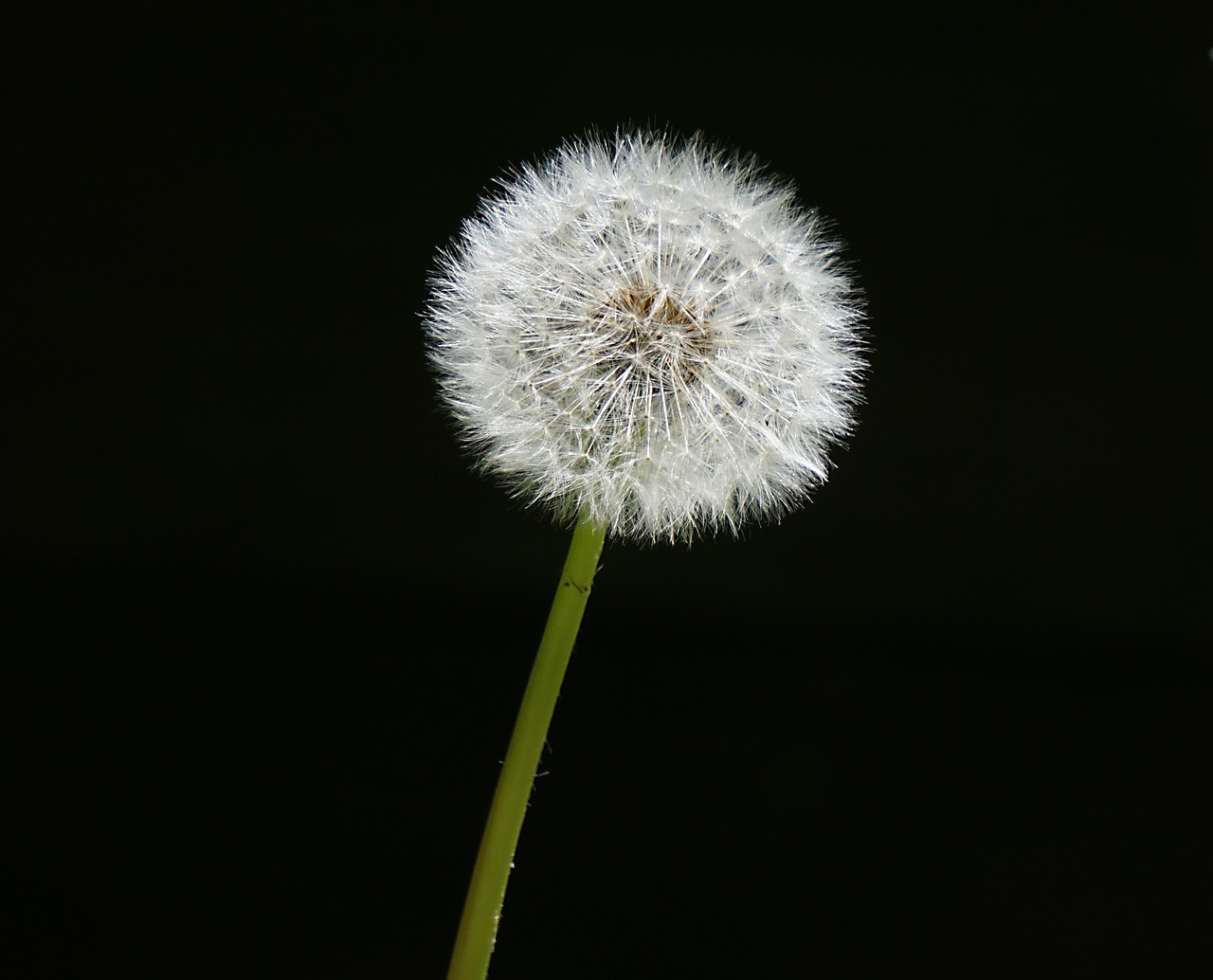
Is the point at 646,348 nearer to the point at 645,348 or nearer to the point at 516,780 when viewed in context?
the point at 645,348

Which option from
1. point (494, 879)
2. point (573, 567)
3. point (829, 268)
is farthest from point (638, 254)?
point (494, 879)

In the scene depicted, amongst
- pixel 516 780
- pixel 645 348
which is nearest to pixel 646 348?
pixel 645 348

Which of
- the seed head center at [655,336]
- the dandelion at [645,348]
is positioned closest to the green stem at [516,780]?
the dandelion at [645,348]

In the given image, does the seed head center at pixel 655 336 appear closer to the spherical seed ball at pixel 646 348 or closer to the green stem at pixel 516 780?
the spherical seed ball at pixel 646 348

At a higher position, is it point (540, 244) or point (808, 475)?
point (540, 244)

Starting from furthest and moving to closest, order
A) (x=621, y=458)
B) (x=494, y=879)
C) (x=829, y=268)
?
(x=829, y=268), (x=621, y=458), (x=494, y=879)

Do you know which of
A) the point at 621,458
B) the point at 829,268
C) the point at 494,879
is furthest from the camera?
the point at 829,268

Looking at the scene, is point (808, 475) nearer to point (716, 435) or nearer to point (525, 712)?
point (716, 435)
